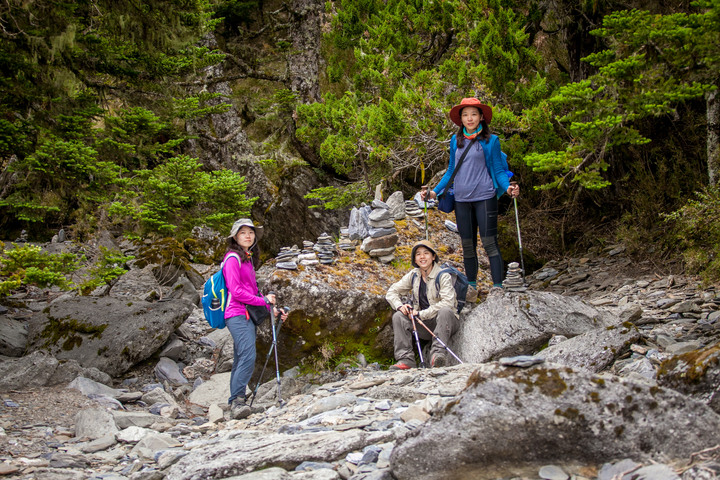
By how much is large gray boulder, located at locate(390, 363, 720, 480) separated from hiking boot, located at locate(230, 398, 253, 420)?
3.56m

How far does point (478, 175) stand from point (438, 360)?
8.03 ft

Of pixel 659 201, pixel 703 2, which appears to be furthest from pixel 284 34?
pixel 703 2

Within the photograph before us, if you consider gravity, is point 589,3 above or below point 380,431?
above

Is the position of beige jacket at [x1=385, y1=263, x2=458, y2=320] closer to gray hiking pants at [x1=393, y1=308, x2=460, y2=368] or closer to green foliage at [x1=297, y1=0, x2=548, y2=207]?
gray hiking pants at [x1=393, y1=308, x2=460, y2=368]

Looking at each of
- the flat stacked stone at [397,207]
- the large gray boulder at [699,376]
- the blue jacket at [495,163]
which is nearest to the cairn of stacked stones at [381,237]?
the flat stacked stone at [397,207]

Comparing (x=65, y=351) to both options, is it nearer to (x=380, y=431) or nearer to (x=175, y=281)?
(x=175, y=281)

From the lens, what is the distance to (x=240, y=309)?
6406mm

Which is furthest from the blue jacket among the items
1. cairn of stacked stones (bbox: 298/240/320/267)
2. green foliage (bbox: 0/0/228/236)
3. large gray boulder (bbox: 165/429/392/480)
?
green foliage (bbox: 0/0/228/236)

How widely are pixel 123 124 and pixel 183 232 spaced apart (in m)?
2.28

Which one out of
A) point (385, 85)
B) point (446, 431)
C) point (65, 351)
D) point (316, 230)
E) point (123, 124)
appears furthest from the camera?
point (316, 230)

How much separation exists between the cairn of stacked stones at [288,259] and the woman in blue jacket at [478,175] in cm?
250

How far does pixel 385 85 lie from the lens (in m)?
10.9

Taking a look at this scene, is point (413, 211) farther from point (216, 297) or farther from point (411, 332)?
point (216, 297)

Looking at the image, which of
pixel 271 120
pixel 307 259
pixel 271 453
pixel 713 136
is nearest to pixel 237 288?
pixel 307 259
